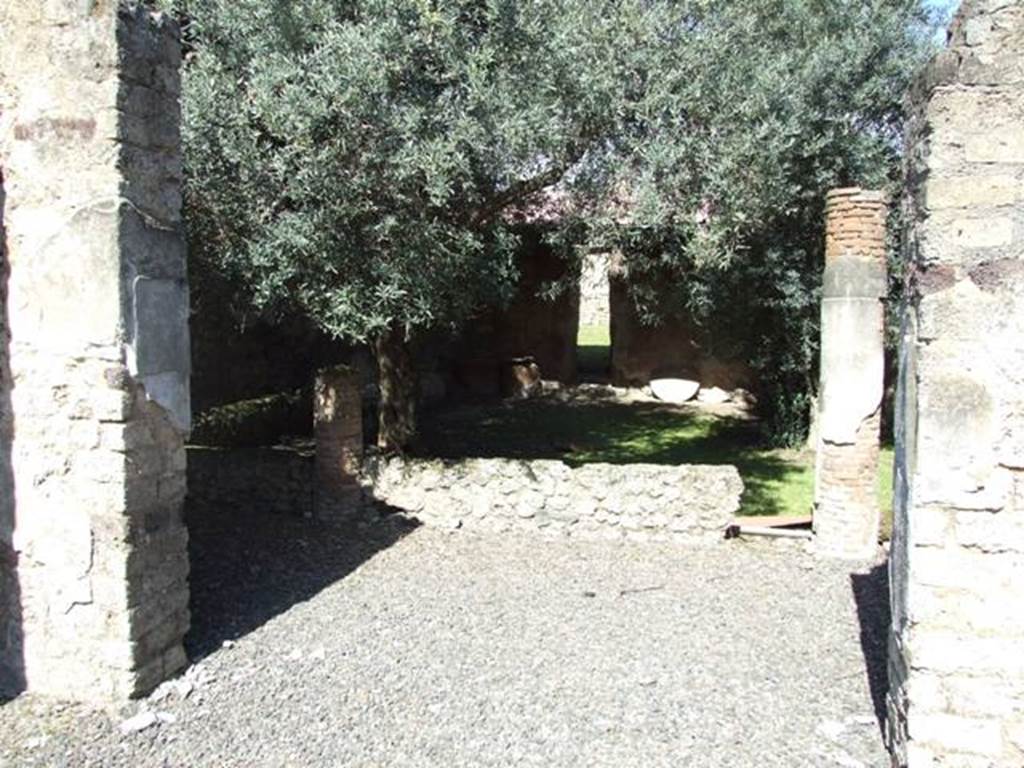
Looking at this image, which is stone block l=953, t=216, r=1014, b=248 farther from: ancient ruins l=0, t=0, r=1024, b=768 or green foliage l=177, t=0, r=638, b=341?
green foliage l=177, t=0, r=638, b=341

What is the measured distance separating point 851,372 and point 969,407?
13.1 feet

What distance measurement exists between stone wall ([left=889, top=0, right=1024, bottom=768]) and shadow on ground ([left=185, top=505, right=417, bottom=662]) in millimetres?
4073

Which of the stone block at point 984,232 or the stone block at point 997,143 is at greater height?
the stone block at point 997,143

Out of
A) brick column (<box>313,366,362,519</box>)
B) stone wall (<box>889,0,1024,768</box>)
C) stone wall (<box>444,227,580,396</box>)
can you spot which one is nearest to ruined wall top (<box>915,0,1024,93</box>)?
stone wall (<box>889,0,1024,768</box>)

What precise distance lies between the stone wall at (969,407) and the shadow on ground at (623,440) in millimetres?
5970

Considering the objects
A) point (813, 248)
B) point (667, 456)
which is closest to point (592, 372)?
point (667, 456)

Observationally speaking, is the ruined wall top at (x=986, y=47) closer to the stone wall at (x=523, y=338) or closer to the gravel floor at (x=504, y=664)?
the gravel floor at (x=504, y=664)

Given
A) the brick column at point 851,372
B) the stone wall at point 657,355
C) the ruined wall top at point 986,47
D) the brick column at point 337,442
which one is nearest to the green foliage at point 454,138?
the brick column at point 851,372

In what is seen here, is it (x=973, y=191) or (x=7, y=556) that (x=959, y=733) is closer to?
(x=973, y=191)

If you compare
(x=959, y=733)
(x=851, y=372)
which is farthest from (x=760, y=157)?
(x=959, y=733)

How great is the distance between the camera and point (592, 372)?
20.0 m

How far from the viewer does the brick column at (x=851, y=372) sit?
731 centimetres

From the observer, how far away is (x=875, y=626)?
6.18 m

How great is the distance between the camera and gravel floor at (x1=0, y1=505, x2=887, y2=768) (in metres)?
4.48
